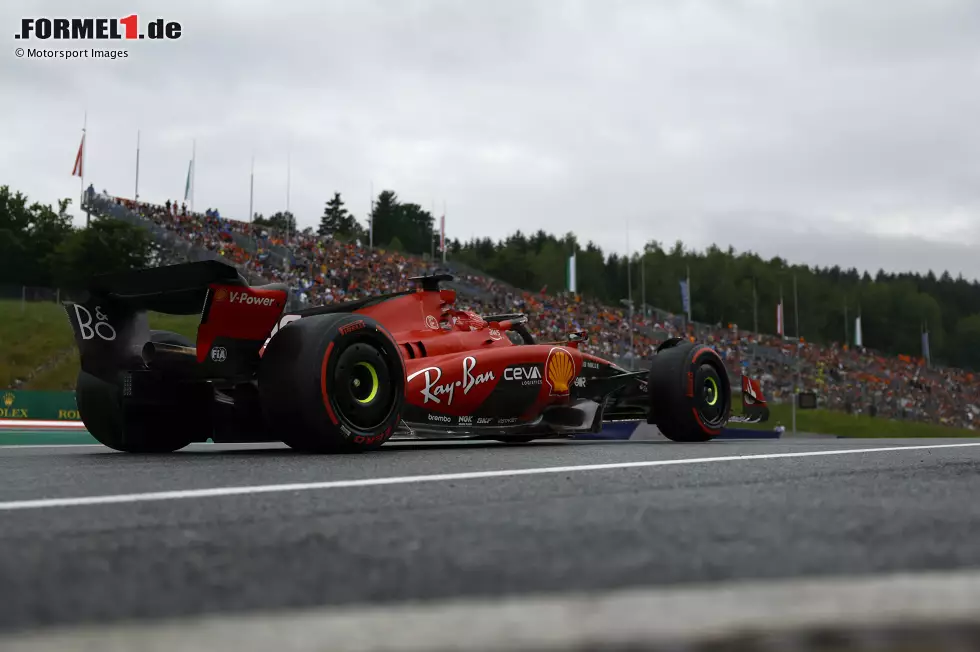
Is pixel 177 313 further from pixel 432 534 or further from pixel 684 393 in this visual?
pixel 684 393

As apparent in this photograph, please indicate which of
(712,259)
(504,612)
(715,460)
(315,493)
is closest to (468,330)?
(715,460)

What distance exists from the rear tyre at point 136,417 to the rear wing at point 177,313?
12.1 inches

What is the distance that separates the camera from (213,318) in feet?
20.6

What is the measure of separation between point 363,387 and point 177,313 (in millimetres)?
1411

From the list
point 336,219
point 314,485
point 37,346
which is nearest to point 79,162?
point 37,346

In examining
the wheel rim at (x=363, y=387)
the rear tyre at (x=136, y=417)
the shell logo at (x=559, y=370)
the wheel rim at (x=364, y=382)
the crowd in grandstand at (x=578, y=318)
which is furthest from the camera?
the crowd in grandstand at (x=578, y=318)

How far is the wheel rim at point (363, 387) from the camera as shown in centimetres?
653

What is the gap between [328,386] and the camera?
641 cm

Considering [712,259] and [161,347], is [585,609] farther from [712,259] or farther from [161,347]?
[712,259]

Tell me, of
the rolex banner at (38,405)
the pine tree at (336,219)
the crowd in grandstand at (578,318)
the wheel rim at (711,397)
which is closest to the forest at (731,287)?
the pine tree at (336,219)

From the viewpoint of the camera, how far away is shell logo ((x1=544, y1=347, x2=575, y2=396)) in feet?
30.3

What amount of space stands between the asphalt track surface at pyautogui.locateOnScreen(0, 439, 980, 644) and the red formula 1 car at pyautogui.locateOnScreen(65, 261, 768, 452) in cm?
185

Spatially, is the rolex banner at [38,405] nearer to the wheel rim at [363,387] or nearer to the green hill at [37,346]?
the green hill at [37,346]

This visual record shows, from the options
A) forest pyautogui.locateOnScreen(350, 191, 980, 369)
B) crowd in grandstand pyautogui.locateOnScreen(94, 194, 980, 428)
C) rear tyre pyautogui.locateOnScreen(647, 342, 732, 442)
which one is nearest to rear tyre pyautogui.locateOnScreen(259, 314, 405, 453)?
rear tyre pyautogui.locateOnScreen(647, 342, 732, 442)
